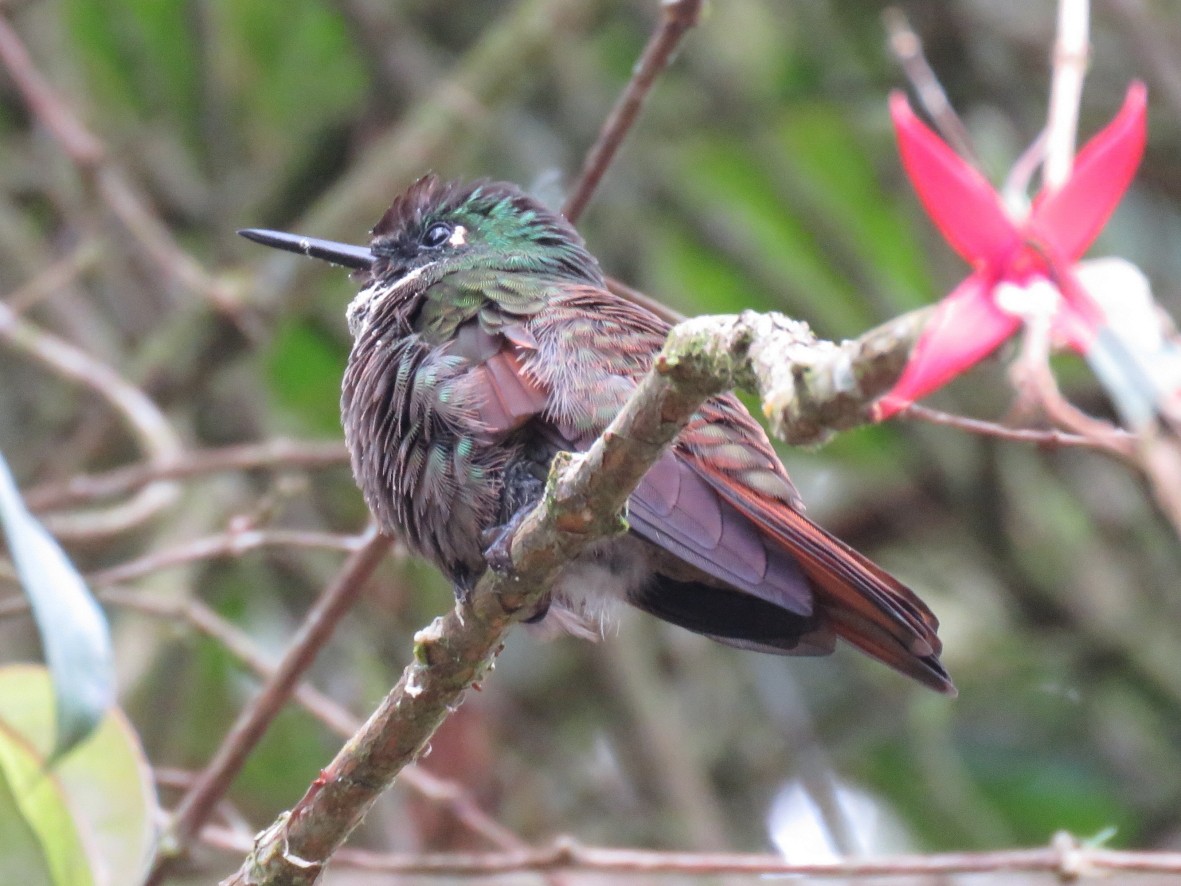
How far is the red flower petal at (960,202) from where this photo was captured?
1260 millimetres

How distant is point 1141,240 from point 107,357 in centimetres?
388

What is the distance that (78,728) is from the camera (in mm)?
1446

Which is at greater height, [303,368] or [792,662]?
[303,368]

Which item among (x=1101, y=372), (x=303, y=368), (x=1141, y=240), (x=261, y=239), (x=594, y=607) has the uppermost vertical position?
(x=1141, y=240)

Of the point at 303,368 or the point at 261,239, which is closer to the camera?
the point at 261,239

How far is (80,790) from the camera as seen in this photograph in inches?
93.4

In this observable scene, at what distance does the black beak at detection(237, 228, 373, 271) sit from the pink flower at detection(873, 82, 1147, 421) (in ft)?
7.01

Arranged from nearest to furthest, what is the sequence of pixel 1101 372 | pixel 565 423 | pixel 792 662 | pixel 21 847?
→ 1. pixel 1101 372
2. pixel 21 847
3. pixel 565 423
4. pixel 792 662

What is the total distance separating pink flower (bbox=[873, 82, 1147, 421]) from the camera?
1.21m

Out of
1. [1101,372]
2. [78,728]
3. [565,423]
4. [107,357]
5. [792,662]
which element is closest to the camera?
[1101,372]

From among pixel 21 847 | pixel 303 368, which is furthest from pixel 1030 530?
pixel 21 847

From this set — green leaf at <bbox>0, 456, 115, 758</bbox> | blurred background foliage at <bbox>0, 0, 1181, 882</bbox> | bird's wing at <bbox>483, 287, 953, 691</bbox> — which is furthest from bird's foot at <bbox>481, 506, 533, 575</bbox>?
blurred background foliage at <bbox>0, 0, 1181, 882</bbox>

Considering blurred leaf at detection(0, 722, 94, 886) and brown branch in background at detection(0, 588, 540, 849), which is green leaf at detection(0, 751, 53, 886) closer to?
blurred leaf at detection(0, 722, 94, 886)

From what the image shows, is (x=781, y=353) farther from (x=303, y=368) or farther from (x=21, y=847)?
(x=303, y=368)
